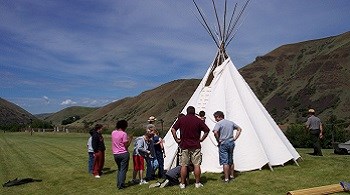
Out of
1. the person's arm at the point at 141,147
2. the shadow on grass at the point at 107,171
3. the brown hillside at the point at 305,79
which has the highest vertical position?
the brown hillside at the point at 305,79

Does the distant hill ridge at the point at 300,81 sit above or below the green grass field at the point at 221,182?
above

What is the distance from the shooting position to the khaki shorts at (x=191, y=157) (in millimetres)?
9203

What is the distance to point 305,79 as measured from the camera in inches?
2904

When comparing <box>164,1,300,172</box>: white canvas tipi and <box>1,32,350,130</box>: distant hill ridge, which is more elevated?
<box>1,32,350,130</box>: distant hill ridge

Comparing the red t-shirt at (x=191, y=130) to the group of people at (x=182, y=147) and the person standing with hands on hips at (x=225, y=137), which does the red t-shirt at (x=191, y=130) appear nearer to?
the group of people at (x=182, y=147)

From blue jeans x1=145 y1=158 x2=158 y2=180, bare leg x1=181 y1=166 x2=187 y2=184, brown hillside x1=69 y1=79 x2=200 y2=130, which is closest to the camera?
bare leg x1=181 y1=166 x2=187 y2=184

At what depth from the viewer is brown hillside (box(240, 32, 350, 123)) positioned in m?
59.7

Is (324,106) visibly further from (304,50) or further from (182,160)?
(182,160)

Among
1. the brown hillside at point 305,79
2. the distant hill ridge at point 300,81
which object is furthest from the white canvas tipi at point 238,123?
the brown hillside at point 305,79

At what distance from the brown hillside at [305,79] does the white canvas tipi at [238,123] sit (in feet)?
139

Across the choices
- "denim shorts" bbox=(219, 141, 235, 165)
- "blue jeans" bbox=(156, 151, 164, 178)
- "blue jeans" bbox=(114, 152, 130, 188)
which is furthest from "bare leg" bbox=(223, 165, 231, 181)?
"blue jeans" bbox=(114, 152, 130, 188)

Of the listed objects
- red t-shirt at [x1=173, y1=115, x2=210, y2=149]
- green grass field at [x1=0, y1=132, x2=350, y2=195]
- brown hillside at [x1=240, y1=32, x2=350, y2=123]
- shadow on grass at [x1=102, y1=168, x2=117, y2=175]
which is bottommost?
green grass field at [x1=0, y1=132, x2=350, y2=195]

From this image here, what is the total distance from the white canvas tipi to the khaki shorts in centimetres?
212

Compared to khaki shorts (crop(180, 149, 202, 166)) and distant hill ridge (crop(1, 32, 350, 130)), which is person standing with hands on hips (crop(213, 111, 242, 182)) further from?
distant hill ridge (crop(1, 32, 350, 130))
